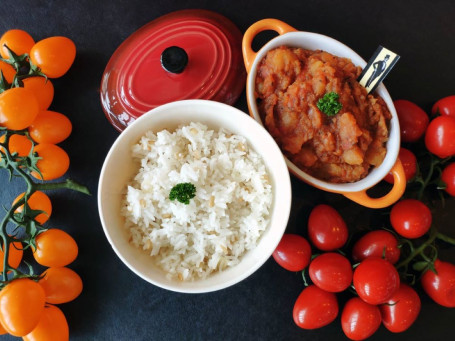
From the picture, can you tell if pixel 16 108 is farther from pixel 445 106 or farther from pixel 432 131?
pixel 445 106

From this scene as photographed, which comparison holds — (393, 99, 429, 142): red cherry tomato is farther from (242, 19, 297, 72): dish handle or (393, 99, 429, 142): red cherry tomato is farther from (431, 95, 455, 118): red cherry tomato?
(242, 19, 297, 72): dish handle

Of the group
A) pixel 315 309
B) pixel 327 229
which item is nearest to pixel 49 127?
pixel 327 229

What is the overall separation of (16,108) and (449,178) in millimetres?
1961

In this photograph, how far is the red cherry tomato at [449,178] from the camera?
6.12ft

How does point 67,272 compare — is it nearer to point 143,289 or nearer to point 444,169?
point 143,289

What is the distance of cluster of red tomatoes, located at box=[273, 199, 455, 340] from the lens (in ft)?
5.75

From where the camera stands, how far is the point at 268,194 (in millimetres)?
1644

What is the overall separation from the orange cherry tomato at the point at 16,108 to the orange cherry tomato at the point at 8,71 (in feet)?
0.69

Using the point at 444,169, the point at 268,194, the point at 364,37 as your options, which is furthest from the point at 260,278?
the point at 364,37

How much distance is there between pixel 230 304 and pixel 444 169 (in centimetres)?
123

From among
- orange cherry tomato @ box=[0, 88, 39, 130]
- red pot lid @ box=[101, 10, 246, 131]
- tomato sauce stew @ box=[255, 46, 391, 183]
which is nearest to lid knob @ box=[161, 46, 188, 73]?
red pot lid @ box=[101, 10, 246, 131]

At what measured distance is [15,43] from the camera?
1884 millimetres

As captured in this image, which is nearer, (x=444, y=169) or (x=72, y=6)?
(x=444, y=169)

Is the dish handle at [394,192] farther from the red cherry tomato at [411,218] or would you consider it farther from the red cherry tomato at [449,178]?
the red cherry tomato at [449,178]
